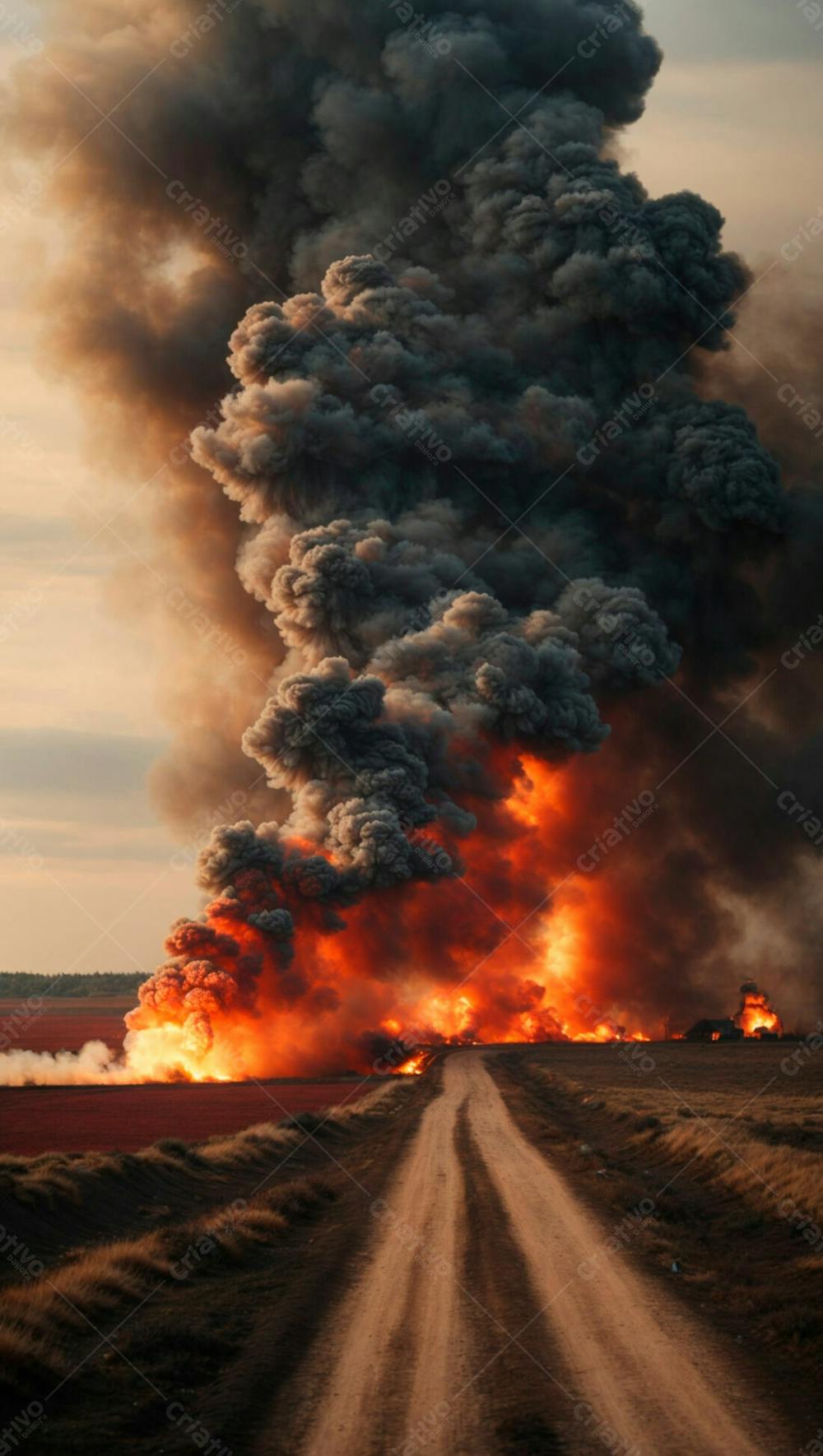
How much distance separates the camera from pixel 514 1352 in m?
16.8

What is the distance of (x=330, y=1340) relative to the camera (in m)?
17.5

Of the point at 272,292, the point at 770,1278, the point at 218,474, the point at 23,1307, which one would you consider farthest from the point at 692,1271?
the point at 272,292

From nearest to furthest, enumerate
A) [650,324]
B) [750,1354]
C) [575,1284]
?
[750,1354] → [575,1284] → [650,324]

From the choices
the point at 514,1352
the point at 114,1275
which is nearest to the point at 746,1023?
the point at 114,1275

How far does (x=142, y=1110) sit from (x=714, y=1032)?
56905 millimetres

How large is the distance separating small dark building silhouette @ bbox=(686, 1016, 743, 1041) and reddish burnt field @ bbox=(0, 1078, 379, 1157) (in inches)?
1506

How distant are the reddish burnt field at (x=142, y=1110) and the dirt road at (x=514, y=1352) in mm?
19269

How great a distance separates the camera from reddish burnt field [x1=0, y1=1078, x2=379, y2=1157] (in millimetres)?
44719

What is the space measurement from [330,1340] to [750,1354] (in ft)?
18.1

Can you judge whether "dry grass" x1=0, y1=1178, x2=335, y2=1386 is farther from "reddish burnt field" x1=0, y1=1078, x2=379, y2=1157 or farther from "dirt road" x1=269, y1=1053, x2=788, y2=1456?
"reddish burnt field" x1=0, y1=1078, x2=379, y2=1157

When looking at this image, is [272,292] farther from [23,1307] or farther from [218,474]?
[23,1307]

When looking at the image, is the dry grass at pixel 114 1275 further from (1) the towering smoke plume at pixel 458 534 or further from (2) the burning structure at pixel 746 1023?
(2) the burning structure at pixel 746 1023

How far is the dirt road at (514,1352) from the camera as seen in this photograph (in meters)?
13.9

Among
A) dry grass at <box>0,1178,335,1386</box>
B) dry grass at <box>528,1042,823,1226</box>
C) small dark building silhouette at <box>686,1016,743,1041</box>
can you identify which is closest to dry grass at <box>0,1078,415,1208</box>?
dry grass at <box>0,1178,335,1386</box>
